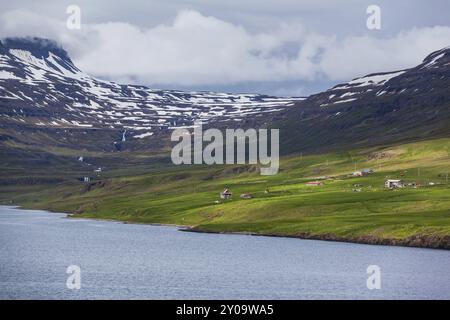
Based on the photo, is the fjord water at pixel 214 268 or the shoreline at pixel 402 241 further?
the shoreline at pixel 402 241

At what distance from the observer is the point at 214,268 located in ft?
445

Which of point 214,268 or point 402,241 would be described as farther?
point 402,241

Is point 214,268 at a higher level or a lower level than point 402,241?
lower

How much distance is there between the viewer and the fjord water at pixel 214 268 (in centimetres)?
11012

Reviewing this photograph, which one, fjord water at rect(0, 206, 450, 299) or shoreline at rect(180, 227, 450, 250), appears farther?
shoreline at rect(180, 227, 450, 250)

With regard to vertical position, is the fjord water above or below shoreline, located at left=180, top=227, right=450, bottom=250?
below

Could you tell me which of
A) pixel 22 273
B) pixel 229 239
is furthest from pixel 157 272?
pixel 229 239

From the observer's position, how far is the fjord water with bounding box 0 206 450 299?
110125 mm

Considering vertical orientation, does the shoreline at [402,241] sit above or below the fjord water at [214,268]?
above
